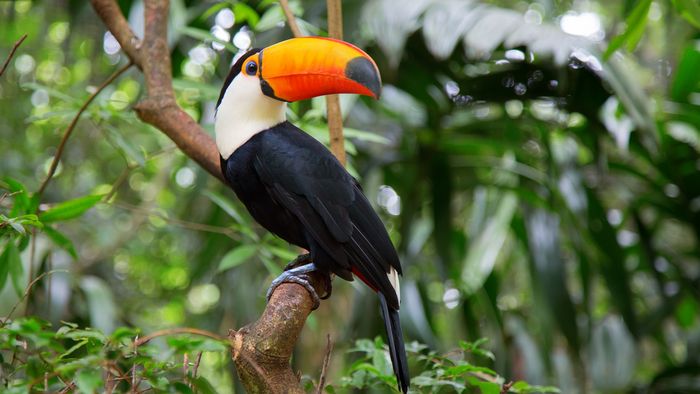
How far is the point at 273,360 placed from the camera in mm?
1436

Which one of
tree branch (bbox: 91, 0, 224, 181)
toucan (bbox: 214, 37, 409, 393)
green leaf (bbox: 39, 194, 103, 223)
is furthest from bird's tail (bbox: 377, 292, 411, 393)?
green leaf (bbox: 39, 194, 103, 223)

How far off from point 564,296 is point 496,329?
291 mm

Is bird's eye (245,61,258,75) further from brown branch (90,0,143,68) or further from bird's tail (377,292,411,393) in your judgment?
bird's tail (377,292,411,393)

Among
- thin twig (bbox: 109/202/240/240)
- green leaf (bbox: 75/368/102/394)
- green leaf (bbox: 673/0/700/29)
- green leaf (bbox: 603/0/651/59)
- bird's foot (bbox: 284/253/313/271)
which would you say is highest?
green leaf (bbox: 75/368/102/394)

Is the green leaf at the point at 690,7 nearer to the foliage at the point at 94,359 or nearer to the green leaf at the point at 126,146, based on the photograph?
the foliage at the point at 94,359

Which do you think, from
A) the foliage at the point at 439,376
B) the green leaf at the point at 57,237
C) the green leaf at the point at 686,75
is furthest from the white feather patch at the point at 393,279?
the green leaf at the point at 686,75

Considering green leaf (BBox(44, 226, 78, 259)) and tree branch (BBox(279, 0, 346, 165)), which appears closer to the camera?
green leaf (BBox(44, 226, 78, 259))

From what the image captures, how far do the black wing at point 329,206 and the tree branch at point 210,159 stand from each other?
0.37 ft

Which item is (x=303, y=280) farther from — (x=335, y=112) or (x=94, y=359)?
(x=94, y=359)

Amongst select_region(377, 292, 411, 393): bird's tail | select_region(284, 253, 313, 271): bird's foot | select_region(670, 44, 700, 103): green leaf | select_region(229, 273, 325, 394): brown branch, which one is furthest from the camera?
select_region(670, 44, 700, 103): green leaf

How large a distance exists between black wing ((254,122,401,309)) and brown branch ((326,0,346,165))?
36 mm

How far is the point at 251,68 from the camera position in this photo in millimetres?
1989

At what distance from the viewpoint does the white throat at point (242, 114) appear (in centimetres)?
198

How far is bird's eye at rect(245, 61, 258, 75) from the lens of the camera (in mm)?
1981
